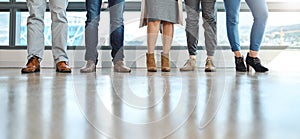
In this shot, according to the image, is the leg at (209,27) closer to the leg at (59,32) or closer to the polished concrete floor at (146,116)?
the leg at (59,32)

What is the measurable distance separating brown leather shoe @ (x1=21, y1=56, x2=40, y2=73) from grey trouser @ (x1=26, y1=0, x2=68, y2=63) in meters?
0.03

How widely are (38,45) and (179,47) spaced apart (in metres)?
1.66

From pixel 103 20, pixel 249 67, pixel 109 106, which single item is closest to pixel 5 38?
pixel 103 20

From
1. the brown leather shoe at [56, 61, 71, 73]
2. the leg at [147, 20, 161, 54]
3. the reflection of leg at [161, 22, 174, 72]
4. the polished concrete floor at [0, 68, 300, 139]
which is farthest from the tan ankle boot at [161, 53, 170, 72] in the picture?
the polished concrete floor at [0, 68, 300, 139]

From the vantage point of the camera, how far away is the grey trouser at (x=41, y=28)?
2.04 meters

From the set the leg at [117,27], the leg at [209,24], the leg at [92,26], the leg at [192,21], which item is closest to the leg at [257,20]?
the leg at [209,24]

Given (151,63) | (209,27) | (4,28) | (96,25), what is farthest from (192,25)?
(4,28)

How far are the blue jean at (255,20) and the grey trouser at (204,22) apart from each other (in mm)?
145

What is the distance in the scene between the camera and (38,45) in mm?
2072

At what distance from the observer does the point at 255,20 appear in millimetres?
2338

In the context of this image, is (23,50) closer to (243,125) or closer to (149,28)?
(149,28)

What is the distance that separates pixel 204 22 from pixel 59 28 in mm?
1015

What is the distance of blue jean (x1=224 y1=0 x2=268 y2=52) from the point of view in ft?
7.55

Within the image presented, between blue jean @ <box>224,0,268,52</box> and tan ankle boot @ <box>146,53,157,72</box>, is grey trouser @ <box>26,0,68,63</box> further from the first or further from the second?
blue jean @ <box>224,0,268,52</box>
